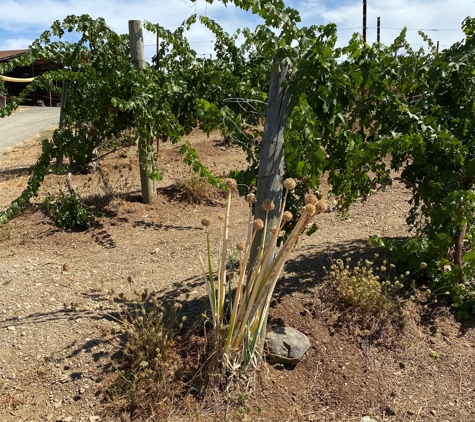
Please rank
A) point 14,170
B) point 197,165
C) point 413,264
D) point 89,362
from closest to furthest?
point 89,362 → point 413,264 → point 197,165 → point 14,170

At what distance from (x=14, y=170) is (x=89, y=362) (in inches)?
288

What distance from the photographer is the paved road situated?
48.9 feet

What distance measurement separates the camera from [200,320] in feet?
10.4

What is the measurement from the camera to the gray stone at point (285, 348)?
3.05 meters

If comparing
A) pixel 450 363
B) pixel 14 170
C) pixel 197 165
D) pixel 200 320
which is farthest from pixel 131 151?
pixel 450 363

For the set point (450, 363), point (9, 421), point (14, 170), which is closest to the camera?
point (9, 421)

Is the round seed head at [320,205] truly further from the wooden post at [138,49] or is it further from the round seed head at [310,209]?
the wooden post at [138,49]

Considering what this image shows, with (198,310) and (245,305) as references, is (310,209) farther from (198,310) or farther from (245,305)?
(198,310)

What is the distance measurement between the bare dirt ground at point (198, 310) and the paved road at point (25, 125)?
31.2 feet

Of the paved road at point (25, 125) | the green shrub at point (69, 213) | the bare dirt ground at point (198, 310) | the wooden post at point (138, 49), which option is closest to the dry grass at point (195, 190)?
the wooden post at point (138, 49)

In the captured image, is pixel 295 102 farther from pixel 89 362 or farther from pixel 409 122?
pixel 89 362

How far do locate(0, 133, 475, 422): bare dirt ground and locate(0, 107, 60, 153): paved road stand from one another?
9.52 meters

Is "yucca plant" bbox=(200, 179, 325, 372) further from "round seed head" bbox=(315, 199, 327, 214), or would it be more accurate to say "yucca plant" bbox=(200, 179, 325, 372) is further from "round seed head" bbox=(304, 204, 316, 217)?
"round seed head" bbox=(304, 204, 316, 217)

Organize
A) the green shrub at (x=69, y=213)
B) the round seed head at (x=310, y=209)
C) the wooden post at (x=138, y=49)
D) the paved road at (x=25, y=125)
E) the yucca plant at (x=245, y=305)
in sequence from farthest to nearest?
the paved road at (x=25, y=125) < the wooden post at (x=138, y=49) < the green shrub at (x=69, y=213) < the yucca plant at (x=245, y=305) < the round seed head at (x=310, y=209)
